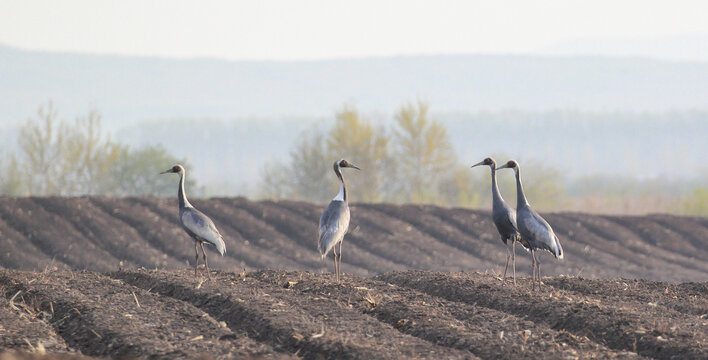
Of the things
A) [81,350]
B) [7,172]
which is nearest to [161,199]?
[81,350]

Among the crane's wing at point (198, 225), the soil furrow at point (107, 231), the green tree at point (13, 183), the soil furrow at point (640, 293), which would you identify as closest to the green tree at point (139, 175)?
the green tree at point (13, 183)

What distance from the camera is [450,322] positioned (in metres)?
10.0

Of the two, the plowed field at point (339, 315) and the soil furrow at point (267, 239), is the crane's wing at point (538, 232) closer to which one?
the plowed field at point (339, 315)

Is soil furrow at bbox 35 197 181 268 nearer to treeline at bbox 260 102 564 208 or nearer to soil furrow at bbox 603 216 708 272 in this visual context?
soil furrow at bbox 603 216 708 272

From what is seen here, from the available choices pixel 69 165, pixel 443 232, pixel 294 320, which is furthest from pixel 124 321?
pixel 69 165

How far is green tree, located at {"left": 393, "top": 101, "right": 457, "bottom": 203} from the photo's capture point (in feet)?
145

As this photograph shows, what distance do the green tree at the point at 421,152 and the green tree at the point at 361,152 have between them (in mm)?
889

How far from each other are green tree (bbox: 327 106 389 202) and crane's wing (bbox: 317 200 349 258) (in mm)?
31961

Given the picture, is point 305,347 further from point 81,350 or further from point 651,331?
point 651,331

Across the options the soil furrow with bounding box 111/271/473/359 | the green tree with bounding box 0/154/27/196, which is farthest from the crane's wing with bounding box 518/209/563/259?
the green tree with bounding box 0/154/27/196

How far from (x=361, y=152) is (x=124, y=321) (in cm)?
3581

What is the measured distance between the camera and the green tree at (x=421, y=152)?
44094mm

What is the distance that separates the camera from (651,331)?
9.44 metres

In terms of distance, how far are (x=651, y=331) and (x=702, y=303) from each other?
9.45 feet
